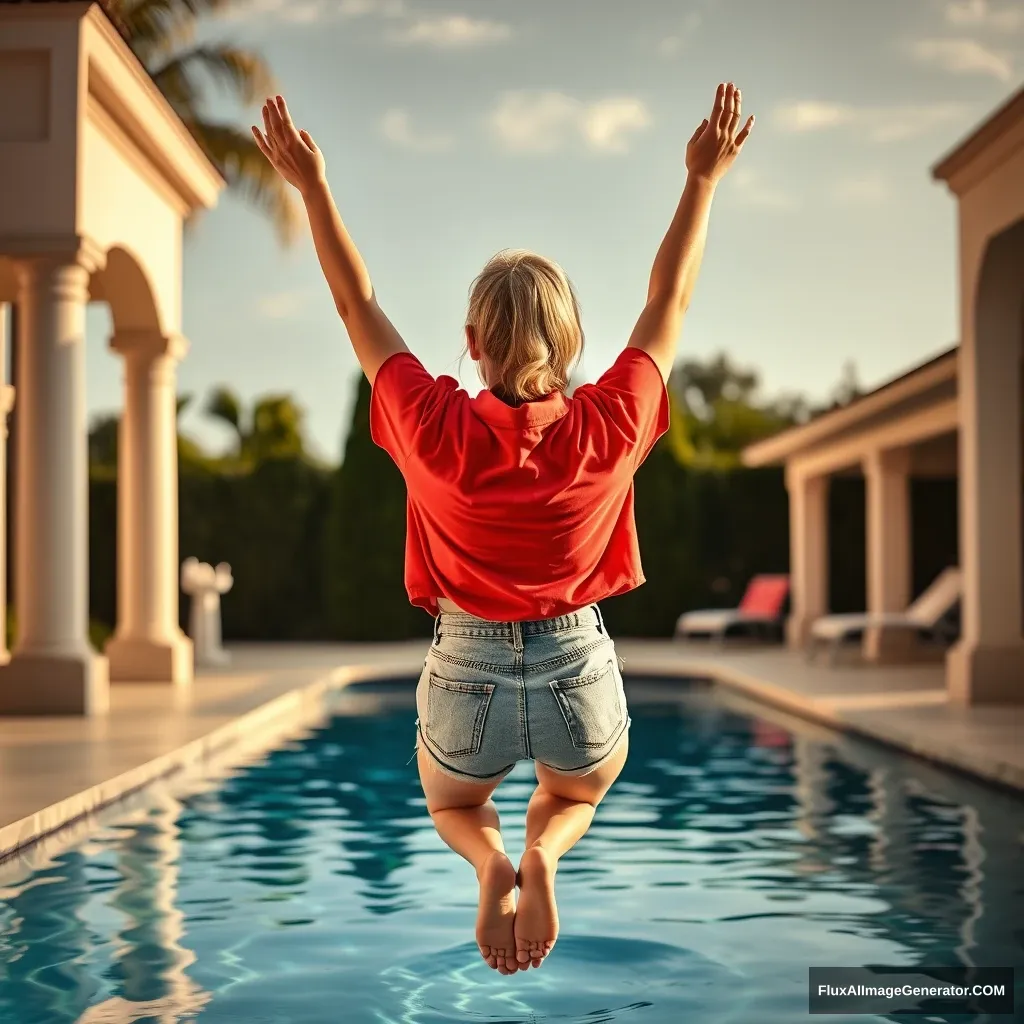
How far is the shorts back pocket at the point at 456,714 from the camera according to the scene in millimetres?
2656

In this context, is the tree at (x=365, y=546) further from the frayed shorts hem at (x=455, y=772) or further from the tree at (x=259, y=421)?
the frayed shorts hem at (x=455, y=772)

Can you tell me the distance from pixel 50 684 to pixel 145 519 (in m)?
3.87

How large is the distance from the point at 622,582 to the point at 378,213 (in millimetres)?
36165

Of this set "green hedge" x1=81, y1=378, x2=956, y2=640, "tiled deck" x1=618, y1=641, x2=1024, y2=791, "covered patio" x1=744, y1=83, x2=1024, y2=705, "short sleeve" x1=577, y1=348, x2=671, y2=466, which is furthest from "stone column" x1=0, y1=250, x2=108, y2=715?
"green hedge" x1=81, y1=378, x2=956, y2=640

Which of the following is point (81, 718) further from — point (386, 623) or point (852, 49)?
point (852, 49)

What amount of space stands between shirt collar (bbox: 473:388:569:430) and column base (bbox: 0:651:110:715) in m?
9.49

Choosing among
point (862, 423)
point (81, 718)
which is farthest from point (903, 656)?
point (81, 718)

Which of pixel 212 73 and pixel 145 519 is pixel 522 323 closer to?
pixel 145 519

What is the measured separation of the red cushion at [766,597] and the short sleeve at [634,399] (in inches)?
706

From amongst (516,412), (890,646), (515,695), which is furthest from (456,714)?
(890,646)

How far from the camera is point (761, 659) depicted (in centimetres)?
1878

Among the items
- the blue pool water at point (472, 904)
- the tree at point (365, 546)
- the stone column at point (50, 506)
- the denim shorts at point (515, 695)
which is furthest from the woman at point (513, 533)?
the tree at point (365, 546)

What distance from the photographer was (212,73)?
20.5 metres

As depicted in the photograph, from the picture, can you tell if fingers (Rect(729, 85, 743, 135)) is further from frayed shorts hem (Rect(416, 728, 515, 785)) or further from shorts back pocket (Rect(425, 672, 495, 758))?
frayed shorts hem (Rect(416, 728, 515, 785))
